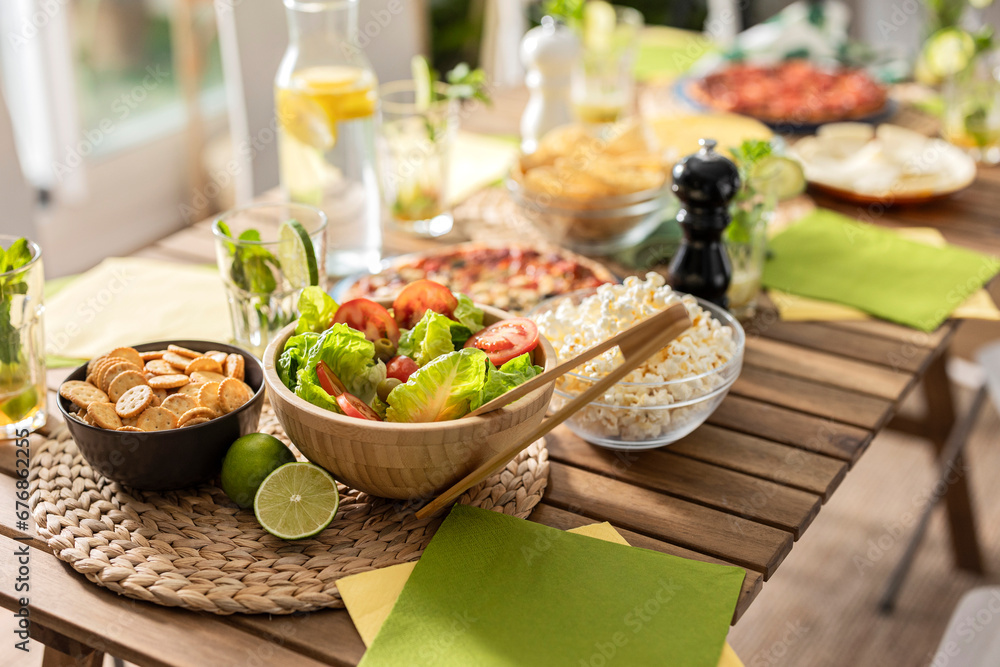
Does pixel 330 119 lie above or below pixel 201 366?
above

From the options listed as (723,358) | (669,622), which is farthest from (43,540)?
(723,358)

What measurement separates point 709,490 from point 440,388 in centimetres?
36

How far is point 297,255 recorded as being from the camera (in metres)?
1.17

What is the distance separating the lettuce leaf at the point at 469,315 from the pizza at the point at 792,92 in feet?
4.38

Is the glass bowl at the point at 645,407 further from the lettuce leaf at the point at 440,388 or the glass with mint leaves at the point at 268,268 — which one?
the glass with mint leaves at the point at 268,268

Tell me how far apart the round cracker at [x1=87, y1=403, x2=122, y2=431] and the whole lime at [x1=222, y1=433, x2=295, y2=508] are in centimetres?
11

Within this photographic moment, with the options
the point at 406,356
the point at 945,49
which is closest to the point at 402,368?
the point at 406,356

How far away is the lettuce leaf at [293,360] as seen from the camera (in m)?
0.94

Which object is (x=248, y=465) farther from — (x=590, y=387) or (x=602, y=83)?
(x=602, y=83)

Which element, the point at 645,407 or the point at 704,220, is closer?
the point at 645,407

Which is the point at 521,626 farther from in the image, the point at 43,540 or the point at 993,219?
the point at 993,219

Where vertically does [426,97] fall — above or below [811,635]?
above

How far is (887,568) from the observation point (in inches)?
88.4

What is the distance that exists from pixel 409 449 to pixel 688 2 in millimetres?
5095
